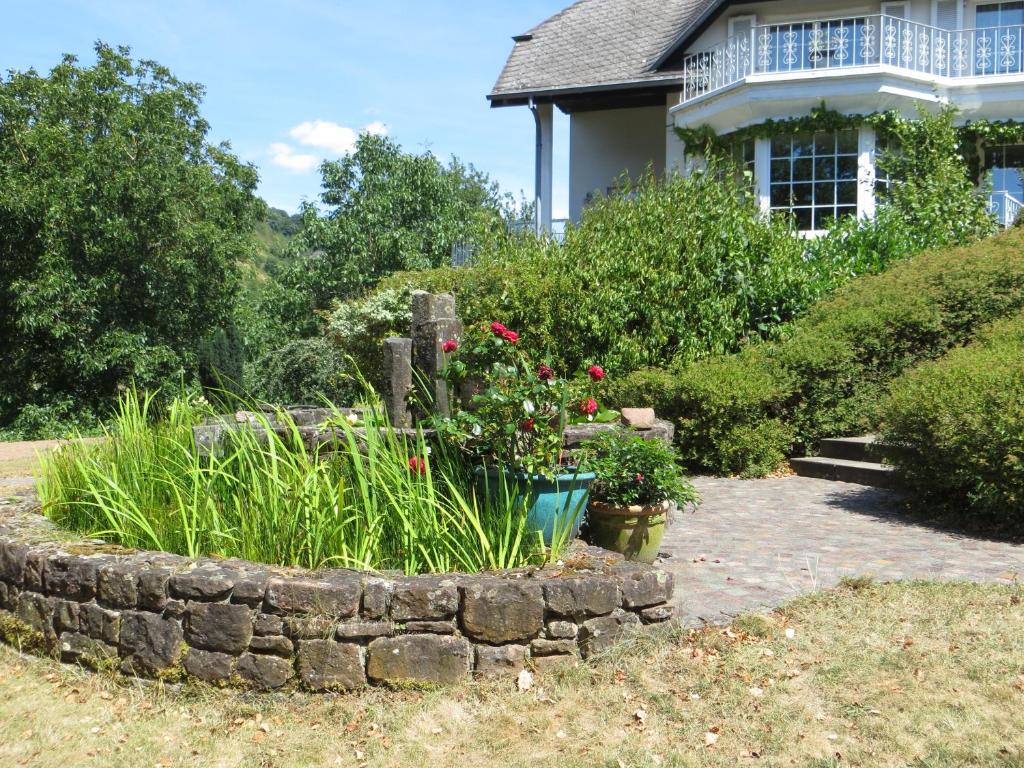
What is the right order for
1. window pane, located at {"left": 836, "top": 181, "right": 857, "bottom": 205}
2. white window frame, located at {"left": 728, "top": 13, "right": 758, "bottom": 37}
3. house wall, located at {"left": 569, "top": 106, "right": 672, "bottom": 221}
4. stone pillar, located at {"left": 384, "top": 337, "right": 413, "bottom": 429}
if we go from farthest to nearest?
house wall, located at {"left": 569, "top": 106, "right": 672, "bottom": 221} < white window frame, located at {"left": 728, "top": 13, "right": 758, "bottom": 37} < window pane, located at {"left": 836, "top": 181, "right": 857, "bottom": 205} < stone pillar, located at {"left": 384, "top": 337, "right": 413, "bottom": 429}

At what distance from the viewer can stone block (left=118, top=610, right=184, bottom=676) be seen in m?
4.15

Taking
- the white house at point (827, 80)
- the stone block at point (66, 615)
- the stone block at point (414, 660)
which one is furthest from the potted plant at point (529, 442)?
the white house at point (827, 80)

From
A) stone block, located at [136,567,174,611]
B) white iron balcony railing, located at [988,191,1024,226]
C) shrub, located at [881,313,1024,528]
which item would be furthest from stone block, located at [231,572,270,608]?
white iron balcony railing, located at [988,191,1024,226]

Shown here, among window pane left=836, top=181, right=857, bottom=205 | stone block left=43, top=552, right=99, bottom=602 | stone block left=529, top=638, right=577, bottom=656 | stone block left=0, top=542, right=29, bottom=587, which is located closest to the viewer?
stone block left=529, top=638, right=577, bottom=656

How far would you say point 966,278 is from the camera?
33.2 ft

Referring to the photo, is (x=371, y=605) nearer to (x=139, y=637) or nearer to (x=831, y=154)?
(x=139, y=637)

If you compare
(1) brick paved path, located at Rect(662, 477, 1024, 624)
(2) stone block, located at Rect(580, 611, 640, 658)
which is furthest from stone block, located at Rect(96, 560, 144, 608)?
(1) brick paved path, located at Rect(662, 477, 1024, 624)

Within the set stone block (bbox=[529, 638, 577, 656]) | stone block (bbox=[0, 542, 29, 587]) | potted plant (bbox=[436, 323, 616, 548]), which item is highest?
potted plant (bbox=[436, 323, 616, 548])

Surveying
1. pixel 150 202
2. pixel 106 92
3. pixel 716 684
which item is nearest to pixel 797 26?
pixel 150 202

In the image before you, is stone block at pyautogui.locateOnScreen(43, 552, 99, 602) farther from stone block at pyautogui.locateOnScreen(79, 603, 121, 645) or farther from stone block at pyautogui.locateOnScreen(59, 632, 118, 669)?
stone block at pyautogui.locateOnScreen(59, 632, 118, 669)

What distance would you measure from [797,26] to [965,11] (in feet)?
9.22

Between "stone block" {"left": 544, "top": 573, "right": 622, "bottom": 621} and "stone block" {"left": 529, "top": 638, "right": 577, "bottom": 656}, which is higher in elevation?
"stone block" {"left": 544, "top": 573, "right": 622, "bottom": 621}

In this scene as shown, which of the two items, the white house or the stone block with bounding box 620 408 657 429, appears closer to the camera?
the stone block with bounding box 620 408 657 429

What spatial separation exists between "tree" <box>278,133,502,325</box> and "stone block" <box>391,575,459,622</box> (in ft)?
53.9
